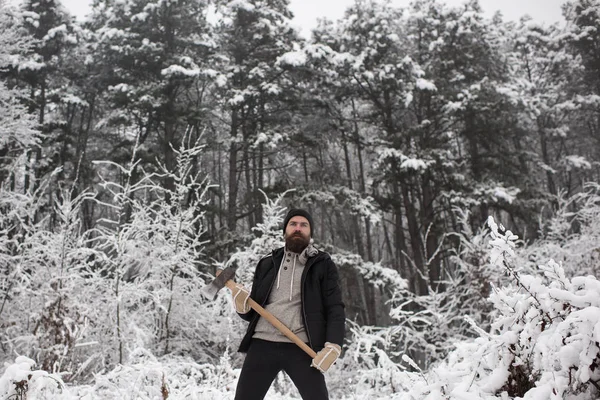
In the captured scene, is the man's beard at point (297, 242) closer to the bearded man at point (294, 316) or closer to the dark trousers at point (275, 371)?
the bearded man at point (294, 316)

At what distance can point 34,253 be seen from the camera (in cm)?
650

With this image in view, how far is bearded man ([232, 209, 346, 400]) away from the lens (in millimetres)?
3006

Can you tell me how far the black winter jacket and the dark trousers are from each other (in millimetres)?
142

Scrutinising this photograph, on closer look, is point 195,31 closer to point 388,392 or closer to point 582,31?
point 388,392

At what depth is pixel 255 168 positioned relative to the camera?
13680 millimetres

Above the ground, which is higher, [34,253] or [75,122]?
[75,122]

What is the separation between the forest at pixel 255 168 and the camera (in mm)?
6422

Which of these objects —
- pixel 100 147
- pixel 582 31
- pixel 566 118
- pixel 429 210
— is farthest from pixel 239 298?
pixel 566 118

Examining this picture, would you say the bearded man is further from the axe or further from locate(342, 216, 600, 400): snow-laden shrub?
locate(342, 216, 600, 400): snow-laden shrub

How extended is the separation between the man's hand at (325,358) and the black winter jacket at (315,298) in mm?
76

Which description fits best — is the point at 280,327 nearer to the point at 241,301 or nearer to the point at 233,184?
the point at 241,301

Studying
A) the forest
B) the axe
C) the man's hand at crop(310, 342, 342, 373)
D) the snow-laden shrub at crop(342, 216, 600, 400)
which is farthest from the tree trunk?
the snow-laden shrub at crop(342, 216, 600, 400)

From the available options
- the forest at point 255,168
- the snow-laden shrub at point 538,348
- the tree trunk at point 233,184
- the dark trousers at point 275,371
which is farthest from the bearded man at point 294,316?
the tree trunk at point 233,184

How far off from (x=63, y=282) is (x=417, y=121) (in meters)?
12.8
